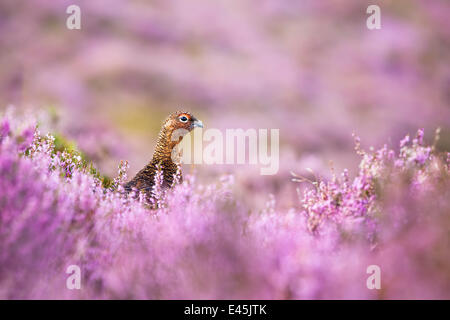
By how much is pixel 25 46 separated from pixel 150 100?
6796 millimetres

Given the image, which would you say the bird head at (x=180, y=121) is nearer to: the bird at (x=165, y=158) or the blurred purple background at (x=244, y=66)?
the bird at (x=165, y=158)

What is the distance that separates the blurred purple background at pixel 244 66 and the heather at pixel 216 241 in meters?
11.2

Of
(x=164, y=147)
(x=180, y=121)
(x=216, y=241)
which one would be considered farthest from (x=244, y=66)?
(x=216, y=241)

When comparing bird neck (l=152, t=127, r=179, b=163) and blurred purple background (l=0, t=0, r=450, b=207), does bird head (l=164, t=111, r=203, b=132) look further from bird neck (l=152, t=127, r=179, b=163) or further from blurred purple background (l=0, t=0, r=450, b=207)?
blurred purple background (l=0, t=0, r=450, b=207)

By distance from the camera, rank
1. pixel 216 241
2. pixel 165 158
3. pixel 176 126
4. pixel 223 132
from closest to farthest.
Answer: pixel 216 241 → pixel 165 158 → pixel 176 126 → pixel 223 132

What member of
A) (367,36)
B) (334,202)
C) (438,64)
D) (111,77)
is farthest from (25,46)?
(334,202)

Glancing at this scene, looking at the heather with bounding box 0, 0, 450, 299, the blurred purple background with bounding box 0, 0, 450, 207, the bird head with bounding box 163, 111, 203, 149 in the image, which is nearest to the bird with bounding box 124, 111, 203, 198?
the bird head with bounding box 163, 111, 203, 149

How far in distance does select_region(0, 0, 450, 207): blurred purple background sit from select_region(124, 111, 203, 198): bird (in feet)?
32.6

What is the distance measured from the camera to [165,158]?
3270 mm

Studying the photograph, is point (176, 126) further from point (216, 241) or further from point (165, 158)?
point (216, 241)

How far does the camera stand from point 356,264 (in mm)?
1731

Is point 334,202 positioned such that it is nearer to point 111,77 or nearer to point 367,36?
point 111,77

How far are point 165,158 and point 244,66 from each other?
1774 centimetres

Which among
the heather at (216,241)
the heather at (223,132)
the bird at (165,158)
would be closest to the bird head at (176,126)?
the bird at (165,158)
